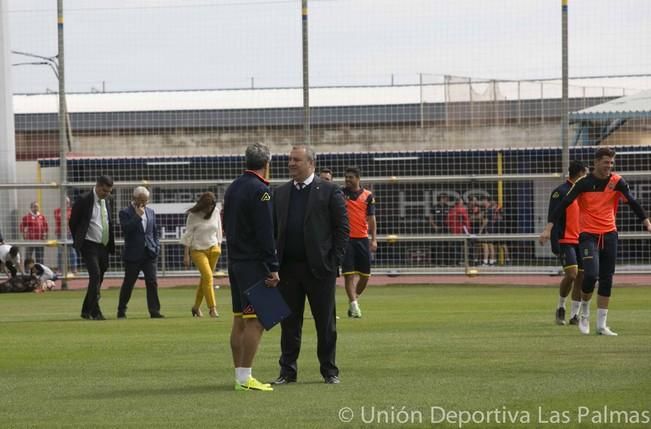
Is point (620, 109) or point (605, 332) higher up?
point (620, 109)

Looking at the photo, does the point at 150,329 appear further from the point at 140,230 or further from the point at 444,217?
the point at 444,217

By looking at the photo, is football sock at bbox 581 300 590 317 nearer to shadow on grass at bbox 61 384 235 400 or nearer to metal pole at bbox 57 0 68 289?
shadow on grass at bbox 61 384 235 400

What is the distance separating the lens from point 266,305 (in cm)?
1137

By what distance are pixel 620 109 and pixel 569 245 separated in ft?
39.7

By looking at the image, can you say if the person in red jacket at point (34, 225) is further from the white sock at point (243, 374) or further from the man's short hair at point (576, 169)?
the white sock at point (243, 374)

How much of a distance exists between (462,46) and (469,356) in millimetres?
15783

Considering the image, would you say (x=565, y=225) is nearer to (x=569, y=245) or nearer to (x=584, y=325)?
(x=569, y=245)

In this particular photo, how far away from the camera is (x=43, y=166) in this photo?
30359 mm

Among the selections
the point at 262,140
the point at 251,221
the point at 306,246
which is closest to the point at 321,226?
the point at 306,246

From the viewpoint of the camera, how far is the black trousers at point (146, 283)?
20.2 meters

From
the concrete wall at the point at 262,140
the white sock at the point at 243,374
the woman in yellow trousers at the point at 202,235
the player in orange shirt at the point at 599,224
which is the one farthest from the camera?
the concrete wall at the point at 262,140

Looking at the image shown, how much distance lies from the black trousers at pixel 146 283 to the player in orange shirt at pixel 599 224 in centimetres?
664

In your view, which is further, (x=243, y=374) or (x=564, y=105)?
Result: (x=564, y=105)

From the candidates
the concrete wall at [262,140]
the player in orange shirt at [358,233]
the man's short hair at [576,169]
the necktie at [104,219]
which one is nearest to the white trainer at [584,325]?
the man's short hair at [576,169]
